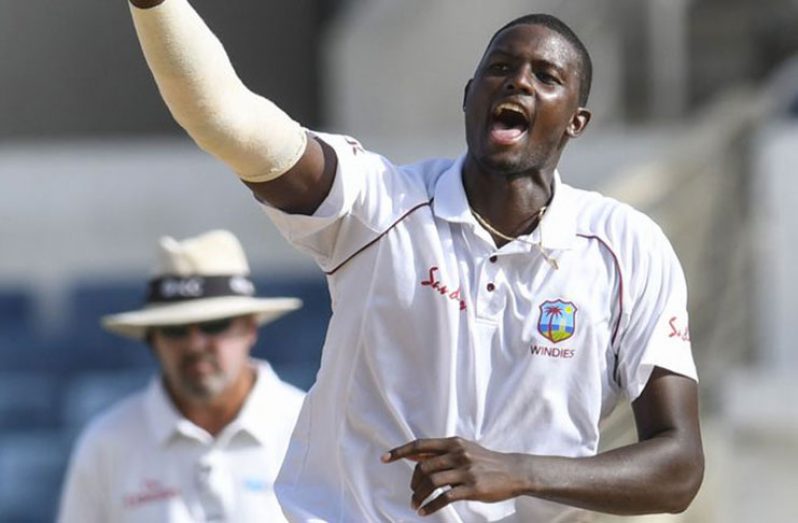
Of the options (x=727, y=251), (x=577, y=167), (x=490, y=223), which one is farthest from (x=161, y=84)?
(x=577, y=167)

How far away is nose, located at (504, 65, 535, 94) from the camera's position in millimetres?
3799

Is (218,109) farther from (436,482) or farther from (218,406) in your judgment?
(218,406)

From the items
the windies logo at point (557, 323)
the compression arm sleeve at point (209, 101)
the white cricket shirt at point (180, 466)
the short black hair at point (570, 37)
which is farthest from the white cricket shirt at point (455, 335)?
the white cricket shirt at point (180, 466)

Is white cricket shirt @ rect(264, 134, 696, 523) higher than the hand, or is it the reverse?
white cricket shirt @ rect(264, 134, 696, 523)

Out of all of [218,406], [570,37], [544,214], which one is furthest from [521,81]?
[218,406]

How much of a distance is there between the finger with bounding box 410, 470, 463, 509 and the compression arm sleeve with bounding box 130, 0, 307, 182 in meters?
0.59

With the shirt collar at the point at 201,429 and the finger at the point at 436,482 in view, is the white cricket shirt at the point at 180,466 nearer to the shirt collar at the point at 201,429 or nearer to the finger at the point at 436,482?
the shirt collar at the point at 201,429

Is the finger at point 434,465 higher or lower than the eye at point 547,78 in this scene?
lower

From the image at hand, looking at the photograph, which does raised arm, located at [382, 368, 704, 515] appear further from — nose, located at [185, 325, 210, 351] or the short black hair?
nose, located at [185, 325, 210, 351]

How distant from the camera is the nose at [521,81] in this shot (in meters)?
3.80

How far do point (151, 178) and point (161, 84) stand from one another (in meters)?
8.53

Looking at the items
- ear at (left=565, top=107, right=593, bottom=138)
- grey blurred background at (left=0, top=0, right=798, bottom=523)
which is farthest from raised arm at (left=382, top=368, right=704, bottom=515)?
grey blurred background at (left=0, top=0, right=798, bottom=523)

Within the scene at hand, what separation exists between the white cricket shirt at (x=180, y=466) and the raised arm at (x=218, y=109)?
227cm

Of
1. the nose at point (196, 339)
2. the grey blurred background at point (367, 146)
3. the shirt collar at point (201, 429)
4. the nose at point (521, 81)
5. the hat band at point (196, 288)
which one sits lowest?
the shirt collar at point (201, 429)
